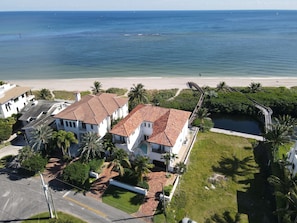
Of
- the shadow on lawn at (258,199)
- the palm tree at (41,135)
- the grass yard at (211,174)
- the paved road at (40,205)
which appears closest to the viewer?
the paved road at (40,205)

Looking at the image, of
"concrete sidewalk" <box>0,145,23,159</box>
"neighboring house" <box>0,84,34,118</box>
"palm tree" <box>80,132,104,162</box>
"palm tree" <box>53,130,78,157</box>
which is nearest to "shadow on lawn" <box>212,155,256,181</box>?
"palm tree" <box>80,132,104,162</box>

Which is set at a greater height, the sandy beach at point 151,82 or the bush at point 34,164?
the sandy beach at point 151,82

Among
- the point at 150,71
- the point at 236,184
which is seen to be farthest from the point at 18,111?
the point at 150,71

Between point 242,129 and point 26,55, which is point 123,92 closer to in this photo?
point 242,129

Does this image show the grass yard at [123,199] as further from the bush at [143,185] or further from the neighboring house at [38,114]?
the neighboring house at [38,114]

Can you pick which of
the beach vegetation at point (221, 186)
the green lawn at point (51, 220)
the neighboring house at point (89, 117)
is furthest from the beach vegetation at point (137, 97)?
the green lawn at point (51, 220)

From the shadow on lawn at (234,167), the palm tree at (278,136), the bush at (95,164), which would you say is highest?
the palm tree at (278,136)

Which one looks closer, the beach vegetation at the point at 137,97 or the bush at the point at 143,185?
the bush at the point at 143,185

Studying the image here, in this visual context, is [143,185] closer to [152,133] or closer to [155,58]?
[152,133]

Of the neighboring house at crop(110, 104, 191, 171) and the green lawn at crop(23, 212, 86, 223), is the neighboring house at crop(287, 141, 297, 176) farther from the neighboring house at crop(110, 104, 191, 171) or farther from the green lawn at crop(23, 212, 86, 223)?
the green lawn at crop(23, 212, 86, 223)
